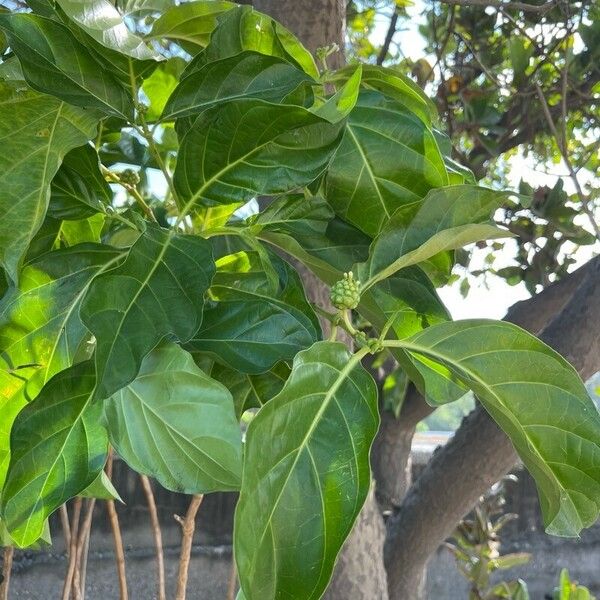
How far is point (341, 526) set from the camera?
0.41 metres

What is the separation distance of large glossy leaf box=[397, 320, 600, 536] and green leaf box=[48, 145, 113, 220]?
25cm

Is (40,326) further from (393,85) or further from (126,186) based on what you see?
(393,85)

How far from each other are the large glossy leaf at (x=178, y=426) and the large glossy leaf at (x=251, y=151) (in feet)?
0.35

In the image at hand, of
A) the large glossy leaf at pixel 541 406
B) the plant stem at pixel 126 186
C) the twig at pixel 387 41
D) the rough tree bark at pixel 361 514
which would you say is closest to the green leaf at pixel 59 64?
the plant stem at pixel 126 186

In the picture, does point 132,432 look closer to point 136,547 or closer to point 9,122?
point 9,122

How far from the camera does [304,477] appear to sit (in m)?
0.42

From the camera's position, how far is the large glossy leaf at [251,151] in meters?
0.48

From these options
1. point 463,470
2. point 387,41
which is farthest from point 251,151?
point 387,41

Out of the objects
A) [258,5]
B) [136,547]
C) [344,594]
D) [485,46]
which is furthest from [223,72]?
[136,547]

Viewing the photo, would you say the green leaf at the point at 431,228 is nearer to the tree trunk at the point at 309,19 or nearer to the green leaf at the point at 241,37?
the green leaf at the point at 241,37

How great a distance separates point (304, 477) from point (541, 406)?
0.16 metres

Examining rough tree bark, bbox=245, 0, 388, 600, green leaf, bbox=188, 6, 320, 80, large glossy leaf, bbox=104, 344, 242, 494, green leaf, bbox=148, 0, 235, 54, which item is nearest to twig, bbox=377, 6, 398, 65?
rough tree bark, bbox=245, 0, 388, 600

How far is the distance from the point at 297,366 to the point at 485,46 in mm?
1922

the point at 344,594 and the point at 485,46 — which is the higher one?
the point at 485,46
